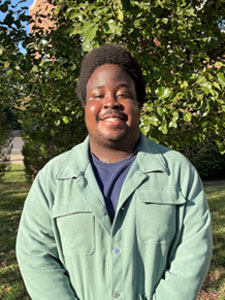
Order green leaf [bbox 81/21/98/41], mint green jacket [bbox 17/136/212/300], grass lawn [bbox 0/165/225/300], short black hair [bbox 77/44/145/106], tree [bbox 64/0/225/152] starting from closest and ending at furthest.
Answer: mint green jacket [bbox 17/136/212/300]
short black hair [bbox 77/44/145/106]
green leaf [bbox 81/21/98/41]
tree [bbox 64/0/225/152]
grass lawn [bbox 0/165/225/300]

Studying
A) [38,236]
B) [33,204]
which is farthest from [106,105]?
[38,236]

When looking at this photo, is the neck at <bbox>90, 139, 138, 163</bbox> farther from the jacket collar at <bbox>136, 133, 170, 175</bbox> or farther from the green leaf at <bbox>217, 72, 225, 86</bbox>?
the green leaf at <bbox>217, 72, 225, 86</bbox>

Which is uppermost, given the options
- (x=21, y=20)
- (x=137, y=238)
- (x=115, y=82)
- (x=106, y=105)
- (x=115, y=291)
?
(x=21, y=20)

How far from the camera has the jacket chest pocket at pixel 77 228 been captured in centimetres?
150

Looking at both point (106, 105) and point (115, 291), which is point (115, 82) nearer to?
point (106, 105)

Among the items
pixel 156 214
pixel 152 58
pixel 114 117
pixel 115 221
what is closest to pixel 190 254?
pixel 156 214

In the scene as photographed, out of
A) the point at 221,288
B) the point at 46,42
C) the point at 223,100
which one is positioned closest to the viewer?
the point at 223,100

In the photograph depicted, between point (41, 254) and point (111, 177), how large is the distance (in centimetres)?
47

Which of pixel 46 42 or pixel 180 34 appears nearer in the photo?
pixel 180 34

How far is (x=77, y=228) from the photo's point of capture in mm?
1503

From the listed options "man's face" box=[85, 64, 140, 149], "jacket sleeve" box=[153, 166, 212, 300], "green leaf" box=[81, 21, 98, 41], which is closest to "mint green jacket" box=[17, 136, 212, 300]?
"jacket sleeve" box=[153, 166, 212, 300]

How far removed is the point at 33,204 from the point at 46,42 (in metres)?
1.93

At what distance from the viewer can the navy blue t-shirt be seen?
154 centimetres

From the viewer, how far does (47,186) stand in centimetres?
158
